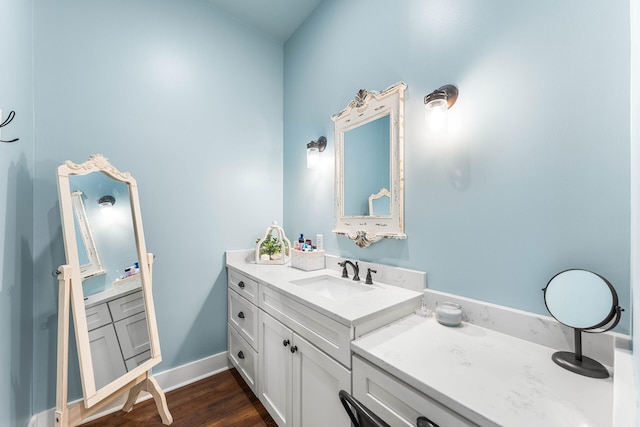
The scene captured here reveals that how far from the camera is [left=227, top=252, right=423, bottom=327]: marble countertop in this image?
1012 millimetres

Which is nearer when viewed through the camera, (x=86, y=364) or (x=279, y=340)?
(x=86, y=364)

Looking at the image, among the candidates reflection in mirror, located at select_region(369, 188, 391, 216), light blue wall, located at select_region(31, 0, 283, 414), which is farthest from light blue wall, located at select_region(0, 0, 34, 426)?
reflection in mirror, located at select_region(369, 188, 391, 216)

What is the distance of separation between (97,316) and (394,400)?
1.52 metres

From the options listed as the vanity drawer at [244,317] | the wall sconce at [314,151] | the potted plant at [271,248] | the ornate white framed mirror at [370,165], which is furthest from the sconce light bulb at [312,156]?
the vanity drawer at [244,317]

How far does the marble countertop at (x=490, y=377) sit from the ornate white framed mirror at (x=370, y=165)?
62 cm

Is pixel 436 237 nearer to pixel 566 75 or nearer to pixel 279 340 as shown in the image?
pixel 566 75

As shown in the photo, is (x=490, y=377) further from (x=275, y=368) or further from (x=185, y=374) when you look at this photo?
(x=185, y=374)

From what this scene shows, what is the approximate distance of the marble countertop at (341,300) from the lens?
101cm

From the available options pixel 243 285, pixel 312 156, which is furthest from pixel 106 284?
pixel 312 156

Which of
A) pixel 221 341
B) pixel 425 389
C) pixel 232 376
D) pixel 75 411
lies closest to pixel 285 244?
pixel 221 341

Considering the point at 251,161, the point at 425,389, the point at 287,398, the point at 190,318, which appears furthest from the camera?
the point at 251,161

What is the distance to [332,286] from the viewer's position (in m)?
1.67

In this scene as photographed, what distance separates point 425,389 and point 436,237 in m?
0.74

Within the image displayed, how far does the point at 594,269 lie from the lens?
0.84m
